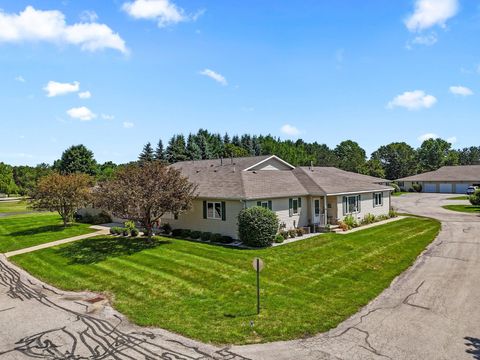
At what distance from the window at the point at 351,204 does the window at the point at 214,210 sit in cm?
1124

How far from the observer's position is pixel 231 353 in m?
9.41

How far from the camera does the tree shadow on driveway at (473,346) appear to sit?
360 inches

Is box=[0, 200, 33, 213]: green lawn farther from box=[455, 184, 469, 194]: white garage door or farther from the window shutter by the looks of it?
box=[455, 184, 469, 194]: white garage door

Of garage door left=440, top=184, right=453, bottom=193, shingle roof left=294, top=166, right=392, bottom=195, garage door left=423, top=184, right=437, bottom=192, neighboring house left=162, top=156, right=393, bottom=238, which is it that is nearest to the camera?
neighboring house left=162, top=156, right=393, bottom=238

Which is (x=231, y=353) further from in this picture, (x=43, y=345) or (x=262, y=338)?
(x=43, y=345)

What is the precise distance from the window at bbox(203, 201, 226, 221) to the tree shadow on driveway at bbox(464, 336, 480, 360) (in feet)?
55.1

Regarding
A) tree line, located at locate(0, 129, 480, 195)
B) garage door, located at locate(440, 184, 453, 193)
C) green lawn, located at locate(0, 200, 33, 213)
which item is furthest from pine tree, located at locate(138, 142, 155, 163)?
garage door, located at locate(440, 184, 453, 193)

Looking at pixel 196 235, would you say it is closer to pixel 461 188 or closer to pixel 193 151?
pixel 193 151

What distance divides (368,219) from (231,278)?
780 inches

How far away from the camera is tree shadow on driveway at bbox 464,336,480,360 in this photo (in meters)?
9.14

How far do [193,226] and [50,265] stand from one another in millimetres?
10340

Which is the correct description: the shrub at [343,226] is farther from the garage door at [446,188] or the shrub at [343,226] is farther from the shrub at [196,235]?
the garage door at [446,188]

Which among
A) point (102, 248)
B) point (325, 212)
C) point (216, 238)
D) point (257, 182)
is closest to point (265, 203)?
point (257, 182)

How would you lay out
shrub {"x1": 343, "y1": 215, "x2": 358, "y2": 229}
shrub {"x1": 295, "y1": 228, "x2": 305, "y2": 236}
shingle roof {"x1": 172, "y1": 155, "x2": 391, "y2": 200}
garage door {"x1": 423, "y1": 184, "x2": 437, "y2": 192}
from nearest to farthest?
1. shingle roof {"x1": 172, "y1": 155, "x2": 391, "y2": 200}
2. shrub {"x1": 295, "y1": 228, "x2": 305, "y2": 236}
3. shrub {"x1": 343, "y1": 215, "x2": 358, "y2": 229}
4. garage door {"x1": 423, "y1": 184, "x2": 437, "y2": 192}
